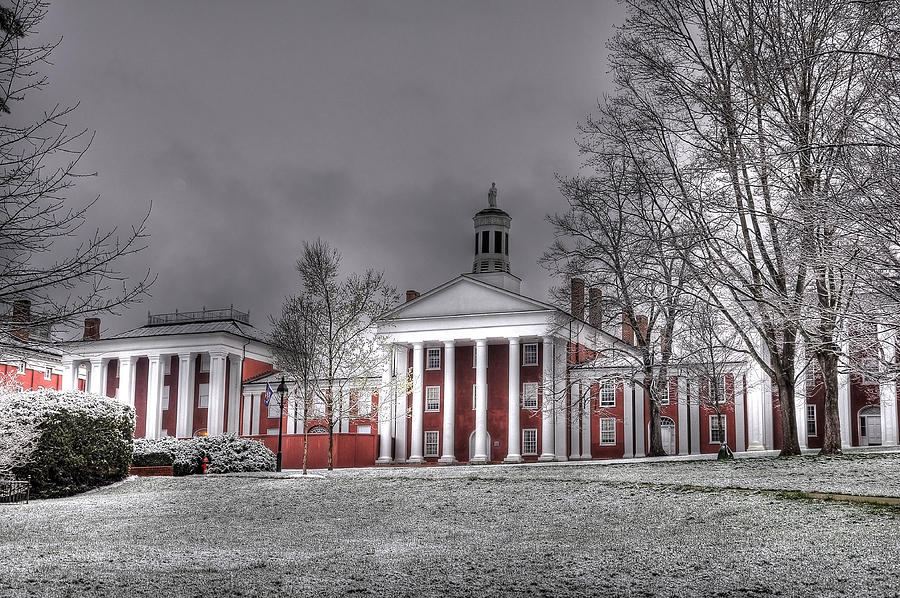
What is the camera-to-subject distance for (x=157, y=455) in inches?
1582

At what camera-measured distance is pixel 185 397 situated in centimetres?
7338

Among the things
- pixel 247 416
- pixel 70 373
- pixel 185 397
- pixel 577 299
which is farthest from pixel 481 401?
pixel 70 373

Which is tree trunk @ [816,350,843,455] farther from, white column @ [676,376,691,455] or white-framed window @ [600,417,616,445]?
white-framed window @ [600,417,616,445]

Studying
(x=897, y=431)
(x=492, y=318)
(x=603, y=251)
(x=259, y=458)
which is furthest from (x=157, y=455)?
(x=897, y=431)

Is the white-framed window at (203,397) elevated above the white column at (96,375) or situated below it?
below

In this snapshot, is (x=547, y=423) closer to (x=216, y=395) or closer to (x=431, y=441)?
(x=431, y=441)

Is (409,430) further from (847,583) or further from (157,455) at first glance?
(847,583)

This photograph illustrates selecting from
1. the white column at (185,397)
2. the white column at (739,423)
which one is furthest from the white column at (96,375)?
the white column at (739,423)

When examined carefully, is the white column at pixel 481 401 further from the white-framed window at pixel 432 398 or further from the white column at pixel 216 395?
the white column at pixel 216 395

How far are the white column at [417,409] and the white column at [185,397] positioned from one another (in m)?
20.9

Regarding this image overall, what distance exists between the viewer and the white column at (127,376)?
74125 mm

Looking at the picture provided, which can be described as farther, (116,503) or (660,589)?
(116,503)

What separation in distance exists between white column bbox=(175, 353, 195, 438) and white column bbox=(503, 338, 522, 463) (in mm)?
26926

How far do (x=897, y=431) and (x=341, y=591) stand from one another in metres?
49.3
